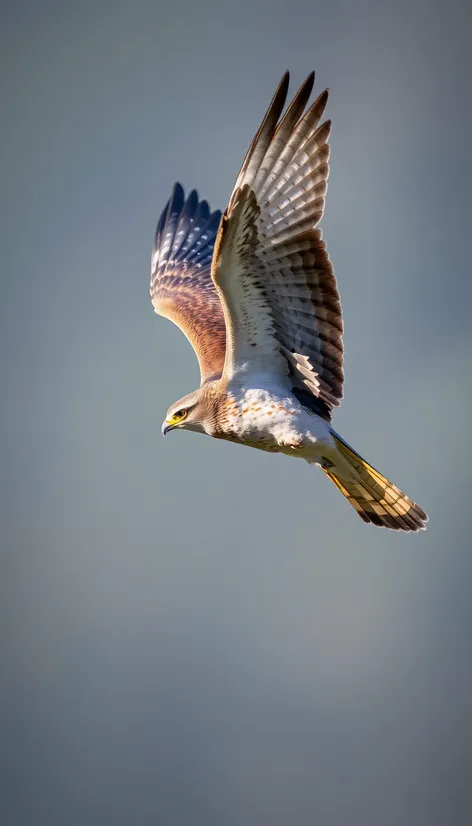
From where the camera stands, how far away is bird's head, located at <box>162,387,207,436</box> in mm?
11289

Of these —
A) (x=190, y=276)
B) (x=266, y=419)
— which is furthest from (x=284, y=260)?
(x=190, y=276)

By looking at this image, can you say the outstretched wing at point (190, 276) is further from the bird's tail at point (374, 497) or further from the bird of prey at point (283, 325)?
the bird's tail at point (374, 497)

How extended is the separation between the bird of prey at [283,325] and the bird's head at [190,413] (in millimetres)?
11

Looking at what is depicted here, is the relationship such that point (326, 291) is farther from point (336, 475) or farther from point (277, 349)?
point (336, 475)

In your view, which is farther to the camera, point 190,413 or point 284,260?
point 190,413

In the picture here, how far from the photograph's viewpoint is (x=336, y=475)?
1178 centimetres

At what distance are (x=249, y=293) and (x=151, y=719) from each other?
53.5m

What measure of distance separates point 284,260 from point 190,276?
4201mm

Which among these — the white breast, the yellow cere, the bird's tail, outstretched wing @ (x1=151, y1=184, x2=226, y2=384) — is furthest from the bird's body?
outstretched wing @ (x1=151, y1=184, x2=226, y2=384)

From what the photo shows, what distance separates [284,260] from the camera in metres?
10.5

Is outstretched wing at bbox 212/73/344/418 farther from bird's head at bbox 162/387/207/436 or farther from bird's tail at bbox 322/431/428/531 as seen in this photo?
bird's tail at bbox 322/431/428/531

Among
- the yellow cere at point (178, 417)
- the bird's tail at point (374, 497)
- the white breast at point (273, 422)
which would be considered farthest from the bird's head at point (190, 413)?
the bird's tail at point (374, 497)

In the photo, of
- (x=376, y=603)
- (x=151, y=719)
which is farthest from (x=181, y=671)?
(x=376, y=603)

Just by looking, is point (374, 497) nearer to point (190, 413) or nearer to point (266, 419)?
point (266, 419)
